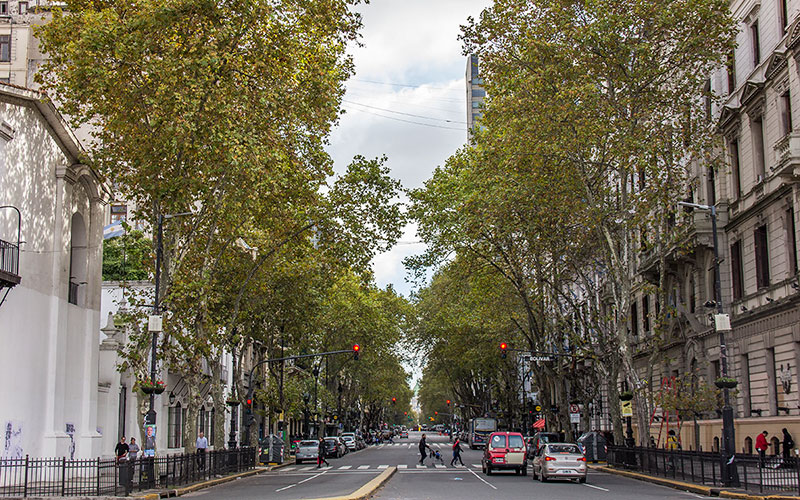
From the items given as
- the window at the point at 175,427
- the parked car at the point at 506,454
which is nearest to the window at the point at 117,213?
the window at the point at 175,427

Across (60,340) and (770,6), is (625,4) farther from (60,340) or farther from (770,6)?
(60,340)

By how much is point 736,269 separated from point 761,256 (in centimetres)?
309

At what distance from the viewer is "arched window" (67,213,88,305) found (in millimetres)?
31328

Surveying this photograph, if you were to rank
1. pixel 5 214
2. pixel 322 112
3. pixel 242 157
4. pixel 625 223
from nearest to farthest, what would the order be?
1. pixel 5 214
2. pixel 242 157
3. pixel 322 112
4. pixel 625 223

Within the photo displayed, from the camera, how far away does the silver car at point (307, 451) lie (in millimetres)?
52344

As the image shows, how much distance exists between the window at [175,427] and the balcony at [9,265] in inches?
767

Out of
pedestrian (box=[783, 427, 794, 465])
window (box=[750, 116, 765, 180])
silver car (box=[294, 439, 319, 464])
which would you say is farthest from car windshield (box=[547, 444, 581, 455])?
silver car (box=[294, 439, 319, 464])

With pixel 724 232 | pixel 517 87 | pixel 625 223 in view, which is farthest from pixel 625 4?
pixel 724 232

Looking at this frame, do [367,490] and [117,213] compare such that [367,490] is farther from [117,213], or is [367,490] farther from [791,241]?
[117,213]

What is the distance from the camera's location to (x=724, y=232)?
38.6m

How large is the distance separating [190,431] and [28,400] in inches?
296

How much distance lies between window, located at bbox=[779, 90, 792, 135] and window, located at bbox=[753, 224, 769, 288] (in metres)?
4.08

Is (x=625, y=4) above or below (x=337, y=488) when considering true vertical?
above

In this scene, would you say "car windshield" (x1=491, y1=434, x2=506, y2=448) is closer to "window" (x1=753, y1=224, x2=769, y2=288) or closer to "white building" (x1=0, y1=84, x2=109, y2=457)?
"window" (x1=753, y1=224, x2=769, y2=288)
